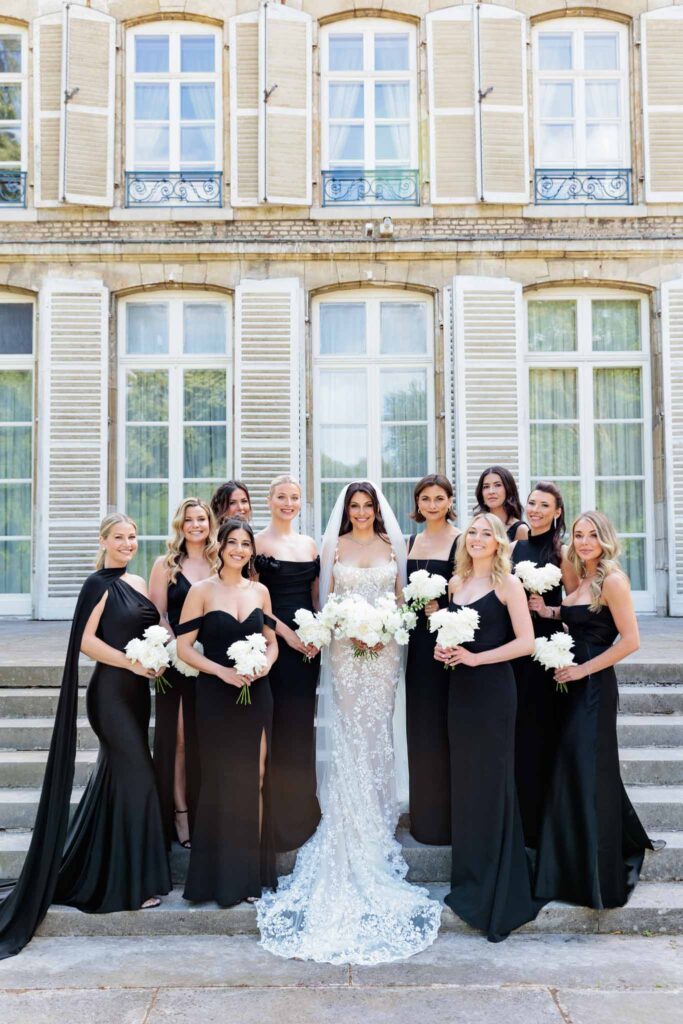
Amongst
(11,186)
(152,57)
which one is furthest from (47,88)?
(152,57)

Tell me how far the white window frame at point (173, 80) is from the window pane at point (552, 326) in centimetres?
389

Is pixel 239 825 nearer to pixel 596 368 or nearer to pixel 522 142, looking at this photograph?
pixel 596 368

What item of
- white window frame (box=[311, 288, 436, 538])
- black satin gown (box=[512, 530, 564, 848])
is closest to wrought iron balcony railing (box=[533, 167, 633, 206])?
white window frame (box=[311, 288, 436, 538])

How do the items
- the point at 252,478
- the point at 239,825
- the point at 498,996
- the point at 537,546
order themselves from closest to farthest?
1. the point at 498,996
2. the point at 239,825
3. the point at 537,546
4. the point at 252,478

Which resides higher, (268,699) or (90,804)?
(268,699)

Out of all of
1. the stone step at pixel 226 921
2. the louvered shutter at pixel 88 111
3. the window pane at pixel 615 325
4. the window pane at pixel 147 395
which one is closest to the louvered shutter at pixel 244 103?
the louvered shutter at pixel 88 111

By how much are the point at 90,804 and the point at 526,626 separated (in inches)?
87.7

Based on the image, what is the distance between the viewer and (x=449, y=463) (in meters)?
10.0

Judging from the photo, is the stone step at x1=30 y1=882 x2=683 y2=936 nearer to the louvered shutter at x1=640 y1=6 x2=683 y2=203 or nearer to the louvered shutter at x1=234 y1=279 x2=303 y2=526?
the louvered shutter at x1=234 y1=279 x2=303 y2=526

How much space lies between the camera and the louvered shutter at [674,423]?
32.4 ft

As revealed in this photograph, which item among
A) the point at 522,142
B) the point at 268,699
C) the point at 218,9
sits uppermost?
the point at 218,9

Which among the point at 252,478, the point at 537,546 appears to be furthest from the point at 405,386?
the point at 537,546

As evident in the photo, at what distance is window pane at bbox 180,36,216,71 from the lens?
10.4m

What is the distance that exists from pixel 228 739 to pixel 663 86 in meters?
8.98
